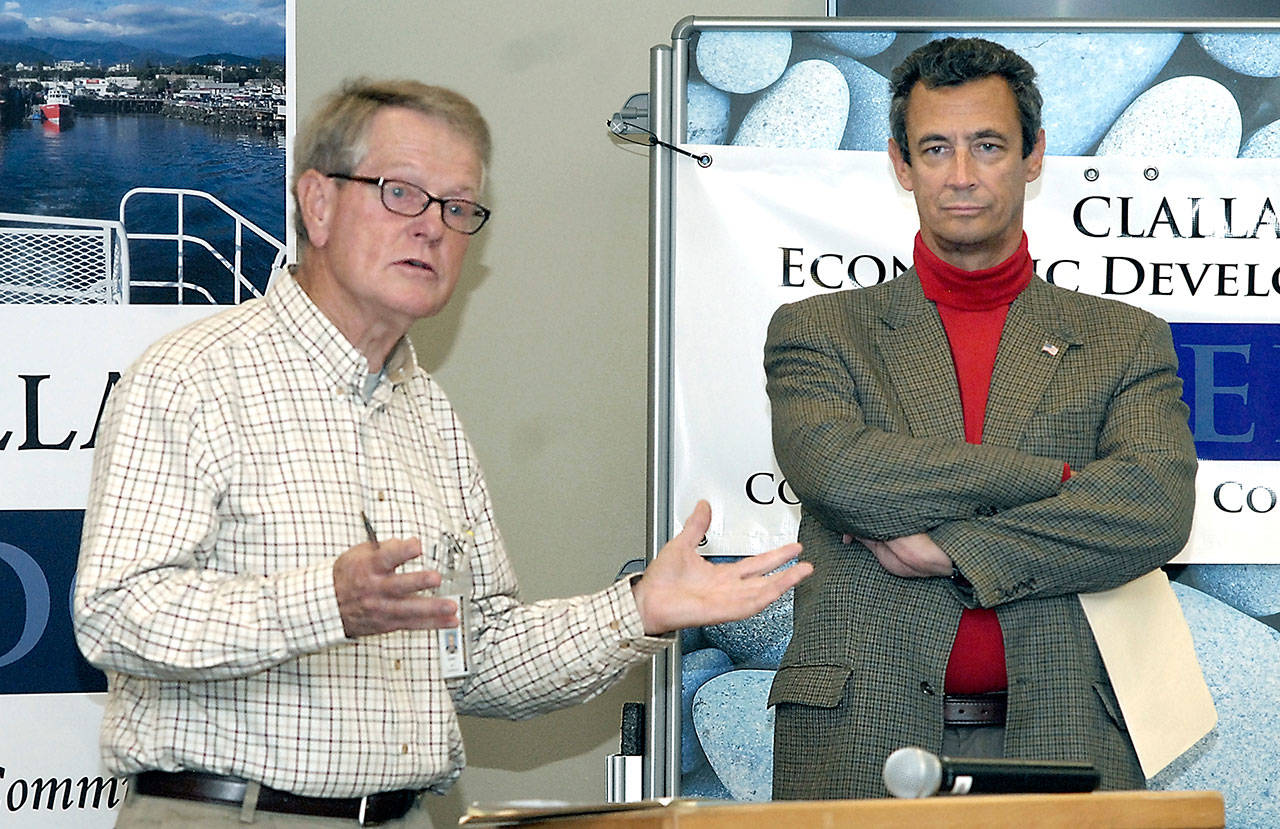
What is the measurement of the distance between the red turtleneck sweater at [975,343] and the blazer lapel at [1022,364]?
1.0 inches

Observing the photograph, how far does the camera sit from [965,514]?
2572mm

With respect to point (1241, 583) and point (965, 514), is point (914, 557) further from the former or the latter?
point (1241, 583)

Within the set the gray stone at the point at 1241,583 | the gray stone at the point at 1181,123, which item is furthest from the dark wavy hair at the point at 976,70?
the gray stone at the point at 1241,583

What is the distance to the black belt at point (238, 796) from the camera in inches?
78.9

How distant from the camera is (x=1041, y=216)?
3.42m

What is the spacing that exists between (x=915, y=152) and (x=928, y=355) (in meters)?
0.41

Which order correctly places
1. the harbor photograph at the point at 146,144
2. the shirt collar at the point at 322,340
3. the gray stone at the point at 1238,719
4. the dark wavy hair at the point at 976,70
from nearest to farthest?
the shirt collar at the point at 322,340 < the dark wavy hair at the point at 976,70 < the gray stone at the point at 1238,719 < the harbor photograph at the point at 146,144

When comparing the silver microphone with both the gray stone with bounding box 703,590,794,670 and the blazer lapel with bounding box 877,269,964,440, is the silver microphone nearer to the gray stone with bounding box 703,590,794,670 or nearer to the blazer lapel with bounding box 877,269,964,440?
the blazer lapel with bounding box 877,269,964,440

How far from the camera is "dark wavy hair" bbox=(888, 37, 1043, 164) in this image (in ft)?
9.52

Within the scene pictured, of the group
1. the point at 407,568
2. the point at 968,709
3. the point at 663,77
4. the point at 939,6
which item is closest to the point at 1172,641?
the point at 968,709

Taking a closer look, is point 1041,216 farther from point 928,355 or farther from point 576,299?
point 576,299

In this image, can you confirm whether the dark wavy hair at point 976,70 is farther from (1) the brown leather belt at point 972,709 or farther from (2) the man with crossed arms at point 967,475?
(1) the brown leather belt at point 972,709


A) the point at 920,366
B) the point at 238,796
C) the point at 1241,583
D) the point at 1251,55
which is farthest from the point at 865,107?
the point at 238,796

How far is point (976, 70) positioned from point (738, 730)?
1.50 m
